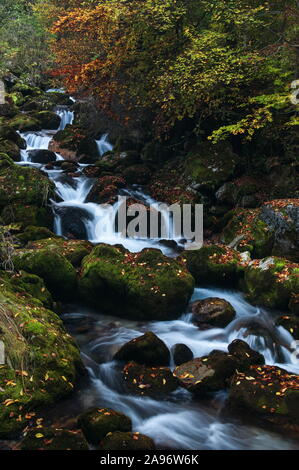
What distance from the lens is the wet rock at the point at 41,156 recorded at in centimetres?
1590

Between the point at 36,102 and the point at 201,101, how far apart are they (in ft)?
42.2

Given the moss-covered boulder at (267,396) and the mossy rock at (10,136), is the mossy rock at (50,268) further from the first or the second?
the mossy rock at (10,136)

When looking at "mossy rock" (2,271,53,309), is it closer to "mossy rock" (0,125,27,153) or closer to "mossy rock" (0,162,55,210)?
"mossy rock" (0,162,55,210)

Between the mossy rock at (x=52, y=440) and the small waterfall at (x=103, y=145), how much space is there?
1471cm

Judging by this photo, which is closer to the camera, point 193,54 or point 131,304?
point 131,304

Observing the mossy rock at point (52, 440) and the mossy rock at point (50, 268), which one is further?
the mossy rock at point (50, 268)

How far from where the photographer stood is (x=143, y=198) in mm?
13875

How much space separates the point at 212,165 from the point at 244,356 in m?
8.36

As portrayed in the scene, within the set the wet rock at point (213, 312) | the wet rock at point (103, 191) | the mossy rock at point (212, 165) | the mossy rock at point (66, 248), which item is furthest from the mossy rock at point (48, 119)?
the wet rock at point (213, 312)

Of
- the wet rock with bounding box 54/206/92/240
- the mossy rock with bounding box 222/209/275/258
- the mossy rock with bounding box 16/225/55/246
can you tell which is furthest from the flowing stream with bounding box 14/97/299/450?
the mossy rock with bounding box 222/209/275/258

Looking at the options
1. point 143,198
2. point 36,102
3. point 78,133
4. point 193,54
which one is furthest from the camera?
point 36,102

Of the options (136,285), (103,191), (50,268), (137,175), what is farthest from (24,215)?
(137,175)

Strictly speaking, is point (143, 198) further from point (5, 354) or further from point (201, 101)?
point (5, 354)

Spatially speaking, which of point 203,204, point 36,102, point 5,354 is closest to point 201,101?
point 203,204
